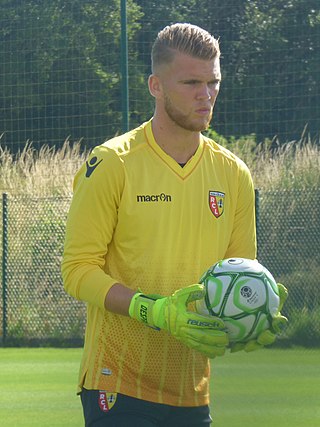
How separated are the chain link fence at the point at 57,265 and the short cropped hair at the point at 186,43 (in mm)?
10023

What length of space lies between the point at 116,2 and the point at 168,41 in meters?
13.7

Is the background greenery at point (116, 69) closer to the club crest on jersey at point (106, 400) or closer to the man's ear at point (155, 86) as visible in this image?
the man's ear at point (155, 86)

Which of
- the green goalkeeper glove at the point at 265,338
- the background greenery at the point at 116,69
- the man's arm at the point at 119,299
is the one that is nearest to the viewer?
the man's arm at the point at 119,299

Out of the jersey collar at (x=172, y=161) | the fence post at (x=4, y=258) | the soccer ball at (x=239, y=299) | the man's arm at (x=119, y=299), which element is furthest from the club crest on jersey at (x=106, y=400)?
the fence post at (x=4, y=258)

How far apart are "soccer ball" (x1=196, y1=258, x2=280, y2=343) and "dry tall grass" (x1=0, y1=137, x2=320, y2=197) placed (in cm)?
1179

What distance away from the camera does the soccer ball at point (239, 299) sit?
13.3 ft

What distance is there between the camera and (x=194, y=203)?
14.0 feet

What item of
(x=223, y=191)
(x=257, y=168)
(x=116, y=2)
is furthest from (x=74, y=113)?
(x=223, y=191)

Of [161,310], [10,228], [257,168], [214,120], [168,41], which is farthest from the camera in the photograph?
[214,120]

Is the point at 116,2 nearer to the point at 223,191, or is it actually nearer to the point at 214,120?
the point at 214,120

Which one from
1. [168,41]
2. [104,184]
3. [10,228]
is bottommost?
[10,228]

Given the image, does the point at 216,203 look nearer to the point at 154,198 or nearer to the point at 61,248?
the point at 154,198

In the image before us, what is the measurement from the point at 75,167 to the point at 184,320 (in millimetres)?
13708

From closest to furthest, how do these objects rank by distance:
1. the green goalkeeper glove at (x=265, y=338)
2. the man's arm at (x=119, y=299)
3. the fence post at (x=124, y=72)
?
the man's arm at (x=119, y=299) < the green goalkeeper glove at (x=265, y=338) < the fence post at (x=124, y=72)
